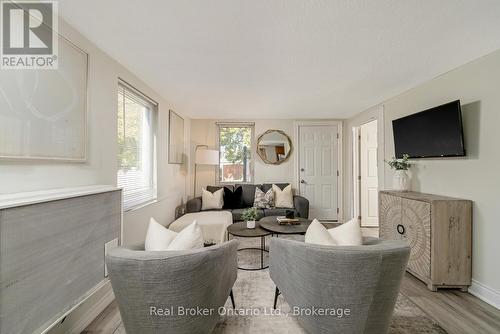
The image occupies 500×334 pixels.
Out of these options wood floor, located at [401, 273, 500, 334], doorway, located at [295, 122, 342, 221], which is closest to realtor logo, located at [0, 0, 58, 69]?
wood floor, located at [401, 273, 500, 334]

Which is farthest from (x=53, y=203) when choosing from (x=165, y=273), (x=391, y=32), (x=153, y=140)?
(x=391, y=32)

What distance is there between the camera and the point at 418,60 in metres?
2.09

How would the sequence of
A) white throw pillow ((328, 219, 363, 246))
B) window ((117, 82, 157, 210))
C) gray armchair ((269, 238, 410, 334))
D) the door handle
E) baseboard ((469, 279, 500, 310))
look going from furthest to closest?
the door handle
window ((117, 82, 157, 210))
baseboard ((469, 279, 500, 310))
white throw pillow ((328, 219, 363, 246))
gray armchair ((269, 238, 410, 334))

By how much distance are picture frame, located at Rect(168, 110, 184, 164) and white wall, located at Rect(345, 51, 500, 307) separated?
3.69m

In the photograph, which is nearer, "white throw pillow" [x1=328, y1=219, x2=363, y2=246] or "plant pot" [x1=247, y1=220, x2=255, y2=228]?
"white throw pillow" [x1=328, y1=219, x2=363, y2=246]

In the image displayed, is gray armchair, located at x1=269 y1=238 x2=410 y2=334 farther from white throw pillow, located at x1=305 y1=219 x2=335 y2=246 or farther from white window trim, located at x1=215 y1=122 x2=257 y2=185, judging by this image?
white window trim, located at x1=215 y1=122 x2=257 y2=185

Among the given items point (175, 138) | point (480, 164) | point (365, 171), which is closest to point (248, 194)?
point (175, 138)

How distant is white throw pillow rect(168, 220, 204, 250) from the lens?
50.3 inches

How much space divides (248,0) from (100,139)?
1.65 m

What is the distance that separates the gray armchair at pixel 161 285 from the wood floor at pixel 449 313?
2.48ft

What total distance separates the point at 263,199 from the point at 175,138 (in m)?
1.97

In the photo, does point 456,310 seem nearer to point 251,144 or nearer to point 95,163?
point 95,163

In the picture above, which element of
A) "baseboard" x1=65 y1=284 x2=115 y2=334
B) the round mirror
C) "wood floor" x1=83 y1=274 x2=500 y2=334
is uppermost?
the round mirror

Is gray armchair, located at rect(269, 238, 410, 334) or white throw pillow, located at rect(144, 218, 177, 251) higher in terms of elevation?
white throw pillow, located at rect(144, 218, 177, 251)
